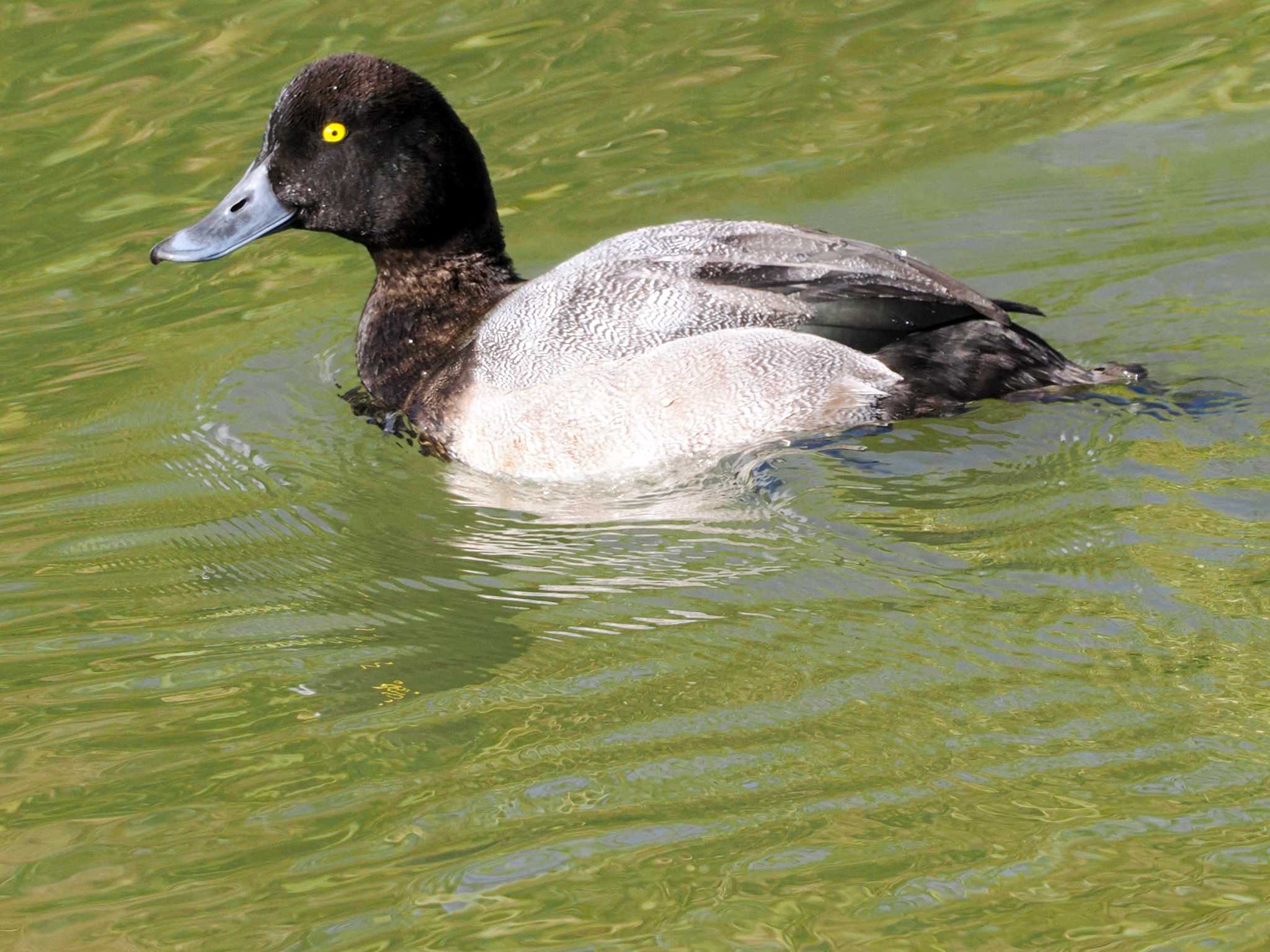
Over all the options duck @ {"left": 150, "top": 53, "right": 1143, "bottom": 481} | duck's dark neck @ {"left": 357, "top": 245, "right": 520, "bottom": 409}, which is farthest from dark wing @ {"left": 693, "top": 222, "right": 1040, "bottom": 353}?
duck's dark neck @ {"left": 357, "top": 245, "right": 520, "bottom": 409}

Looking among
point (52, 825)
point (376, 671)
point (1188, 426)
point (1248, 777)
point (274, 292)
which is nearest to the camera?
point (1248, 777)

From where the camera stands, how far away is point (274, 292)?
7.42 m

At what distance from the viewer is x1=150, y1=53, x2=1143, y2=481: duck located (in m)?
5.18

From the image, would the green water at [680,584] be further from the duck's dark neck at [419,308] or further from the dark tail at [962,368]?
the duck's dark neck at [419,308]

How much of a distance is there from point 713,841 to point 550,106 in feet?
18.5

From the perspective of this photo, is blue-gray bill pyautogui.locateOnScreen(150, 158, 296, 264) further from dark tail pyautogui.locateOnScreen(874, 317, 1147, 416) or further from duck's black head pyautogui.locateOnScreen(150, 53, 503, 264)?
dark tail pyautogui.locateOnScreen(874, 317, 1147, 416)

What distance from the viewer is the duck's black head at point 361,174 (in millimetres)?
5863

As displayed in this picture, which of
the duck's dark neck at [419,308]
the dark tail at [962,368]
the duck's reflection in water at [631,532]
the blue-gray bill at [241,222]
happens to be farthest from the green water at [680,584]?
the blue-gray bill at [241,222]

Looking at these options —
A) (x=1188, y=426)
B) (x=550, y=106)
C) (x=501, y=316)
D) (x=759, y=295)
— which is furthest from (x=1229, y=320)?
(x=550, y=106)

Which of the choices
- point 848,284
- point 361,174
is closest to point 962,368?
point 848,284

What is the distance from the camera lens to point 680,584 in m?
4.72

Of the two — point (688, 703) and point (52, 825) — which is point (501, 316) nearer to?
point (688, 703)

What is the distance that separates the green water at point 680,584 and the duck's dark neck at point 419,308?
0.80ft

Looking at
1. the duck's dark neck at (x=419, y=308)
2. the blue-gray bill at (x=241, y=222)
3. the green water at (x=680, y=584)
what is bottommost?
the green water at (x=680, y=584)
